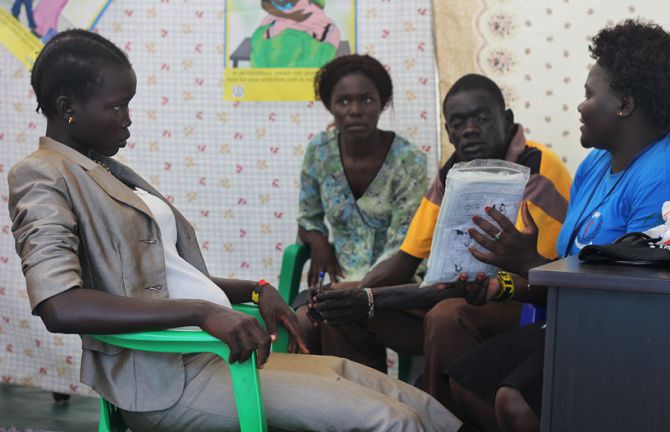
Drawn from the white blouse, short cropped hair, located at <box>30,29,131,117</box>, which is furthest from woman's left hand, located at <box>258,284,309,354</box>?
short cropped hair, located at <box>30,29,131,117</box>

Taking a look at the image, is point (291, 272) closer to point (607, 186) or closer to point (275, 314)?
point (275, 314)

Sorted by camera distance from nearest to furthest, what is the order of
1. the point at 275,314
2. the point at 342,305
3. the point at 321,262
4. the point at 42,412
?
the point at 275,314 → the point at 342,305 → the point at 321,262 → the point at 42,412

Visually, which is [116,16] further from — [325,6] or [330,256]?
[330,256]

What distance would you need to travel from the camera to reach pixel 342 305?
2824mm

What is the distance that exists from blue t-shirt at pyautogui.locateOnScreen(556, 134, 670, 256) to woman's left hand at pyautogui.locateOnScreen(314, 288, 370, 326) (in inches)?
28.4

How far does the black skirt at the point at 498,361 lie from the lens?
2197 millimetres

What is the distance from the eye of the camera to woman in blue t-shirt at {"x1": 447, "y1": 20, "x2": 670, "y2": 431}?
2.21 metres

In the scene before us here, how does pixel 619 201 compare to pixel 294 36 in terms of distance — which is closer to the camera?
pixel 619 201

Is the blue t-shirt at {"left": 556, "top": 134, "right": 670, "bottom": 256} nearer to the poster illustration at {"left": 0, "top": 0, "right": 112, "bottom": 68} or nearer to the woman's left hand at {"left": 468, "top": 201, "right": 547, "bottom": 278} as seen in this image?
the woman's left hand at {"left": 468, "top": 201, "right": 547, "bottom": 278}

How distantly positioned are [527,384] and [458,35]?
72.7 inches

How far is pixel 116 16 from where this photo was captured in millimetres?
3836

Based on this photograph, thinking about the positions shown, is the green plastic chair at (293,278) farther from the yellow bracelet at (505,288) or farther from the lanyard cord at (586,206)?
the lanyard cord at (586,206)

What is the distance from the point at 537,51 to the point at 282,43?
111cm

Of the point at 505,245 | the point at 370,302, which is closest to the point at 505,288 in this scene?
the point at 505,245
